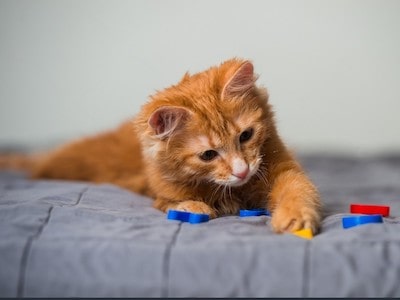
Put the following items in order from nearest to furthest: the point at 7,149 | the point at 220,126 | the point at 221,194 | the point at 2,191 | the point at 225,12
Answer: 1. the point at 220,126
2. the point at 221,194
3. the point at 2,191
4. the point at 225,12
5. the point at 7,149

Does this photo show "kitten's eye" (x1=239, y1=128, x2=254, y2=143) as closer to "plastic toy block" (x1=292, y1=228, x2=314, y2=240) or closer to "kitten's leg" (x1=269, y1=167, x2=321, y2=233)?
"kitten's leg" (x1=269, y1=167, x2=321, y2=233)

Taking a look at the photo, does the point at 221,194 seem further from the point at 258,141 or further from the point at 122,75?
the point at 122,75

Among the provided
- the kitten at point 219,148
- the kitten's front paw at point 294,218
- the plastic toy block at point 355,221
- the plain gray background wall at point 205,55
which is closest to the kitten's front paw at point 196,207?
the kitten at point 219,148

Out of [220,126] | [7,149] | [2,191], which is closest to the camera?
[220,126]

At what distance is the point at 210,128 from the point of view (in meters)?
1.65

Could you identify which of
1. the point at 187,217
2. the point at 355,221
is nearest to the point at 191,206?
the point at 187,217

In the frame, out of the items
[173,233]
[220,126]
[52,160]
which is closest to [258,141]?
[220,126]

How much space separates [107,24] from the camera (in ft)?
12.3

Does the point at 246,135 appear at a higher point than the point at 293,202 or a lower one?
higher

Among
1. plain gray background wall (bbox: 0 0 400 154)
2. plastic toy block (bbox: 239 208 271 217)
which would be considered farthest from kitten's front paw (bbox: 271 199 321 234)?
plain gray background wall (bbox: 0 0 400 154)

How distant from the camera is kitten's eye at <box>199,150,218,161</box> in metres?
1.66

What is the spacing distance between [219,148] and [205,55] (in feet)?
7.00

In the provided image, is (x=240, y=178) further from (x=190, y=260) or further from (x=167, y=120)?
(x=190, y=260)

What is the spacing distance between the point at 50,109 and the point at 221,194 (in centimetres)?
275
